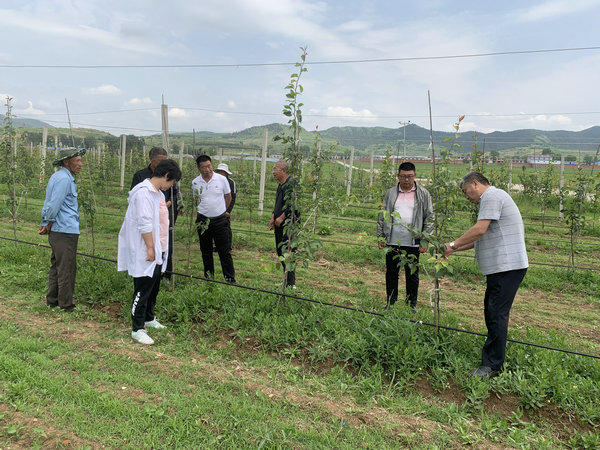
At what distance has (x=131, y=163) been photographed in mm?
21969

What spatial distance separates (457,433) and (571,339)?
2.99m

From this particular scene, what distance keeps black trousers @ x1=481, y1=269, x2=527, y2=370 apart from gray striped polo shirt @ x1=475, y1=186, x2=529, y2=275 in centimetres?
9

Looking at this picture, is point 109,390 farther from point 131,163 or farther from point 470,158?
point 131,163

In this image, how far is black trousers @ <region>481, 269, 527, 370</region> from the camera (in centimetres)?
350

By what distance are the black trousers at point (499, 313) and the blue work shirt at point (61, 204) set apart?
4.85m

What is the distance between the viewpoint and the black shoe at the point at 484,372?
136 inches

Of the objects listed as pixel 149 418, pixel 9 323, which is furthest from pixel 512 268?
pixel 9 323

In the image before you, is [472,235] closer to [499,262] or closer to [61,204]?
[499,262]

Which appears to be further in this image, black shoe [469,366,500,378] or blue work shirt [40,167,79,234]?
blue work shirt [40,167,79,234]

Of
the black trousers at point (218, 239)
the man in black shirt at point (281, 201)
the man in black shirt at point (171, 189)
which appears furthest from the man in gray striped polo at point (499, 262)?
the man in black shirt at point (171, 189)

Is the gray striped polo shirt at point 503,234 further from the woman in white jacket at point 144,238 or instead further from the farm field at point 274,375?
the woman in white jacket at point 144,238

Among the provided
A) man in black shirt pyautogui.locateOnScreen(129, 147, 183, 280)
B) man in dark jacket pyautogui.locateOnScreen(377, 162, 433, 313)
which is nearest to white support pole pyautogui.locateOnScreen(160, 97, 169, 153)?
man in black shirt pyautogui.locateOnScreen(129, 147, 183, 280)

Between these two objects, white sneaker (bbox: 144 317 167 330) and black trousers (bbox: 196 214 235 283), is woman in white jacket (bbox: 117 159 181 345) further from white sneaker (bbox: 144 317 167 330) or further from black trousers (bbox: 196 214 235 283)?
black trousers (bbox: 196 214 235 283)

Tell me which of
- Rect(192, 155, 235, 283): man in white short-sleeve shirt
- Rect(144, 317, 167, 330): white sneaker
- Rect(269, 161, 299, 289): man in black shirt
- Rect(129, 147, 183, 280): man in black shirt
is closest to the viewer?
Rect(144, 317, 167, 330): white sneaker
